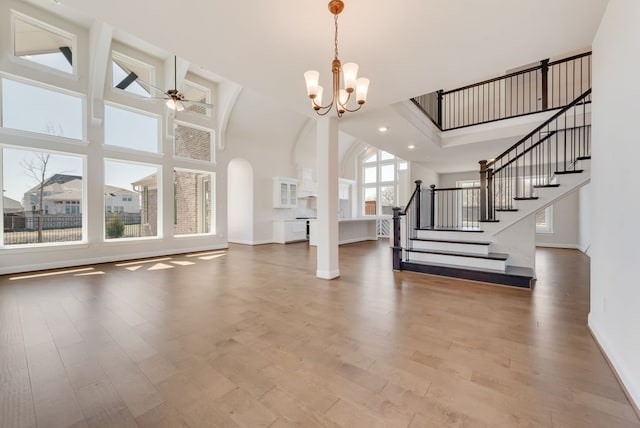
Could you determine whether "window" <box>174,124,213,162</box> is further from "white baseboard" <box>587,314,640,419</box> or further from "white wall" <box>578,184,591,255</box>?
"white wall" <box>578,184,591,255</box>

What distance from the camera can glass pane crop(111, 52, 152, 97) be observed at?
19.1ft

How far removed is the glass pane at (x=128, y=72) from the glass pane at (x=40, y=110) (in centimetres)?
93

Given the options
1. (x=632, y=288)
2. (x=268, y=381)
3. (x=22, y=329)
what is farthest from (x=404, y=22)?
(x=22, y=329)

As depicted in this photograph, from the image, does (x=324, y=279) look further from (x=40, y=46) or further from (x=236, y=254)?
(x=40, y=46)

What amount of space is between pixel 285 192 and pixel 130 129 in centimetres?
470

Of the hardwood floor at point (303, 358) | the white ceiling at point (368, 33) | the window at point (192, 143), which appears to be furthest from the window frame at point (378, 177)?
the white ceiling at point (368, 33)

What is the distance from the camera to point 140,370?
183cm

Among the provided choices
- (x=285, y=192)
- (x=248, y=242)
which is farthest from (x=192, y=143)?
(x=248, y=242)

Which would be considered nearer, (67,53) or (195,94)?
(67,53)

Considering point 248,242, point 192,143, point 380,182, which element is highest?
point 192,143

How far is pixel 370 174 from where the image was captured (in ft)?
40.0

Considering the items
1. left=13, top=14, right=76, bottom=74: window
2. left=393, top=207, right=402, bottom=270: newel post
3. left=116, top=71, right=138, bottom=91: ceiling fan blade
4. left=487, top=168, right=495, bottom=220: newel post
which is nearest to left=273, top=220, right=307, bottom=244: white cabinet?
left=393, top=207, right=402, bottom=270: newel post

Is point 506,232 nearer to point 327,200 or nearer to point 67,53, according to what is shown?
point 327,200

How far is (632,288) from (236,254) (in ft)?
21.7
